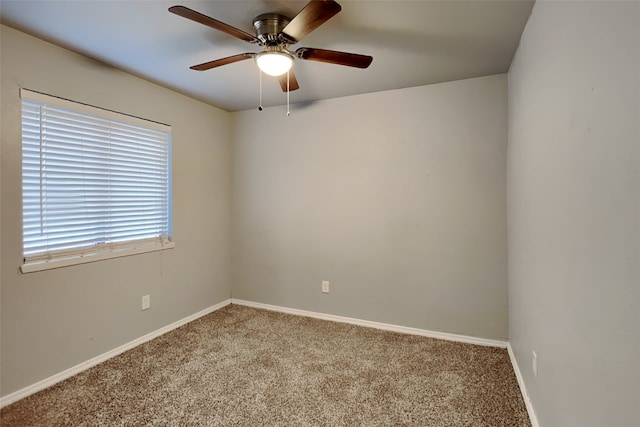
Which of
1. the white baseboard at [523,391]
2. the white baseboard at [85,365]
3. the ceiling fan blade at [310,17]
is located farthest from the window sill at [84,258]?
the white baseboard at [523,391]

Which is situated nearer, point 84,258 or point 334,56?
point 334,56

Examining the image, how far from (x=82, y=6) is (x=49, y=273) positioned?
5.50 feet

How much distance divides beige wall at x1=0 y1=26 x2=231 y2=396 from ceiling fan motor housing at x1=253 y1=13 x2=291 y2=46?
1.46 metres

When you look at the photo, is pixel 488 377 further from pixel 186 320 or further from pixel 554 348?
pixel 186 320

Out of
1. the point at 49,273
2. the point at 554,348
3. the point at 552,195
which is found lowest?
the point at 554,348

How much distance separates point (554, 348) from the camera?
1.32 meters

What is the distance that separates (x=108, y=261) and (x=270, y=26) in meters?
2.14

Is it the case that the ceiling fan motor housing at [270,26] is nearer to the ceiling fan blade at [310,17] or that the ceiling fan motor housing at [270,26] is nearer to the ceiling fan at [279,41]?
the ceiling fan at [279,41]

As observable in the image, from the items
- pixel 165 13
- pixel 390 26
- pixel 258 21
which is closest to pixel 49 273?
pixel 165 13

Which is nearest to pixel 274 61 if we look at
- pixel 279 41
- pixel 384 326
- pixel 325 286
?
pixel 279 41

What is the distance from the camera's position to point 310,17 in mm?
1421

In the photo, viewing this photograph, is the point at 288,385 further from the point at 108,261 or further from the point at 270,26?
the point at 270,26

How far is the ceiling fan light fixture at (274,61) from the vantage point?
68.9 inches

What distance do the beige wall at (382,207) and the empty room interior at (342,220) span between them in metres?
0.02
